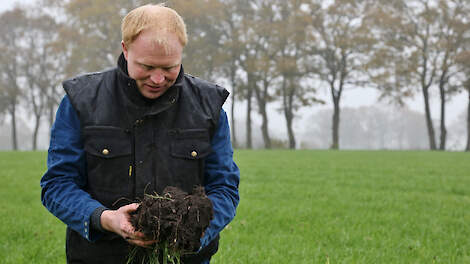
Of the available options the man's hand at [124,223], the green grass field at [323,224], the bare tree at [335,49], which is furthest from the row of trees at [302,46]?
the man's hand at [124,223]

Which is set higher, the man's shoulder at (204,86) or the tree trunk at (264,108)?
the tree trunk at (264,108)

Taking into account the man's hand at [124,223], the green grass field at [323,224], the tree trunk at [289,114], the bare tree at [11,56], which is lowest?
the green grass field at [323,224]

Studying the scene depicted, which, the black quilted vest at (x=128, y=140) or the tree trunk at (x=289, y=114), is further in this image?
the tree trunk at (x=289, y=114)

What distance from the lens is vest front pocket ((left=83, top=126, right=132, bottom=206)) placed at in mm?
2543

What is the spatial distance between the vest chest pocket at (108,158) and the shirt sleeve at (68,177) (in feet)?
0.22

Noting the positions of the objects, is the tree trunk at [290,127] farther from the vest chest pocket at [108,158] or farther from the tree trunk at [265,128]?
the vest chest pocket at [108,158]

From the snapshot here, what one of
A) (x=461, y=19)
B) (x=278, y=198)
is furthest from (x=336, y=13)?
(x=278, y=198)

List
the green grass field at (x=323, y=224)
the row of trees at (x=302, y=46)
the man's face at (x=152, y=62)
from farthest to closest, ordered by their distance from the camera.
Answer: the row of trees at (x=302, y=46), the green grass field at (x=323, y=224), the man's face at (x=152, y=62)

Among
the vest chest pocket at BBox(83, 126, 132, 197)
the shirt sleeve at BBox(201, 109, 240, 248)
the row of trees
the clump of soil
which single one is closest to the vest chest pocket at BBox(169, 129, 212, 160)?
the shirt sleeve at BBox(201, 109, 240, 248)

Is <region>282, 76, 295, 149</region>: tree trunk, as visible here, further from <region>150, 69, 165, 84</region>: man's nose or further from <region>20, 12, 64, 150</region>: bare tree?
<region>150, 69, 165, 84</region>: man's nose

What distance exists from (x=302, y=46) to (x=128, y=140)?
37.8m

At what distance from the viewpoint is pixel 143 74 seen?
2453 millimetres

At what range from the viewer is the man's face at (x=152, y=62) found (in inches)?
92.7

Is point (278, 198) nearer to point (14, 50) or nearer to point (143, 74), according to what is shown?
point (143, 74)
